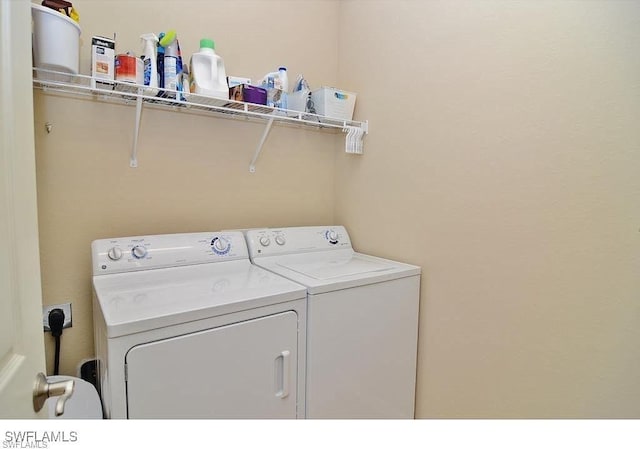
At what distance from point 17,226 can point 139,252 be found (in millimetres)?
962

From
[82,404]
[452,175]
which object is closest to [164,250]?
[82,404]

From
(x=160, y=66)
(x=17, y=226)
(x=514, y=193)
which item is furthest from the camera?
(x=160, y=66)

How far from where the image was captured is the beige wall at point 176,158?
1.48m

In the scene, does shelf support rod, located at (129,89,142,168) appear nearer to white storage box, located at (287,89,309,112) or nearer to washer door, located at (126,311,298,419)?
white storage box, located at (287,89,309,112)

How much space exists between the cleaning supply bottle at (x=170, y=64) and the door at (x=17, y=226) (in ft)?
2.76

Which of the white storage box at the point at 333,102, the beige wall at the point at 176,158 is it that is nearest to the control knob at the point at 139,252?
the beige wall at the point at 176,158

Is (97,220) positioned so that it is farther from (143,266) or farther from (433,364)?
(433,364)

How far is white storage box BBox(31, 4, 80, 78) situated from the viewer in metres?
1.16

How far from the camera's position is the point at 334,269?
1.66 meters

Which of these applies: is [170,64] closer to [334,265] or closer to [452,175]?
[334,265]
